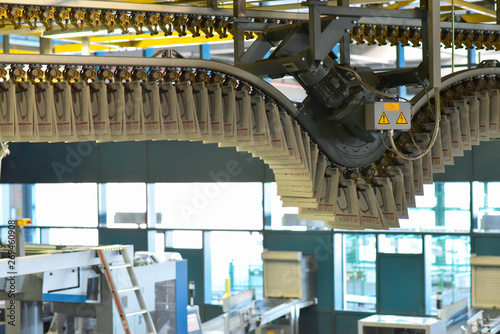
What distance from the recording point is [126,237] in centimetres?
1270

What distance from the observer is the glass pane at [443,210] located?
10.5 m

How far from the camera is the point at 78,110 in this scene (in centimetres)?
348

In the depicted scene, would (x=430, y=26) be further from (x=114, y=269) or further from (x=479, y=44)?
(x=114, y=269)

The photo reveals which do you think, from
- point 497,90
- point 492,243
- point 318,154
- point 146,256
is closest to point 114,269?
point 146,256

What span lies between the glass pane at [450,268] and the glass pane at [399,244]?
239 mm

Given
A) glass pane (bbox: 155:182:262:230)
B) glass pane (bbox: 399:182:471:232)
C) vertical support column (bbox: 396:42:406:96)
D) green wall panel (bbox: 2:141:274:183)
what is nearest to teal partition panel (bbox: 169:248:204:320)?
glass pane (bbox: 155:182:262:230)

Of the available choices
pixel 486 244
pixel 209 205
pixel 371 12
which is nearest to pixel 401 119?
pixel 371 12

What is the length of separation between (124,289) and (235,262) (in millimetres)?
5050

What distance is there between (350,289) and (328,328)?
708 mm

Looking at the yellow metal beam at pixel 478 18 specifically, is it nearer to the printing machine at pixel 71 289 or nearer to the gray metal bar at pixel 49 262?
the printing machine at pixel 71 289

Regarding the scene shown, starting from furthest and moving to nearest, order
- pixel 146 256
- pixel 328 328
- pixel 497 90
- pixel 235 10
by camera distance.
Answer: pixel 328 328 → pixel 146 256 → pixel 497 90 → pixel 235 10

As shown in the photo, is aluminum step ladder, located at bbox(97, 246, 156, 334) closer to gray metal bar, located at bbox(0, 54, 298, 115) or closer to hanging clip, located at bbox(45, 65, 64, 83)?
gray metal bar, located at bbox(0, 54, 298, 115)

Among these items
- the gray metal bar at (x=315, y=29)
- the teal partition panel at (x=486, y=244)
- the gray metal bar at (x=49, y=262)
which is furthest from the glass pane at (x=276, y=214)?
the gray metal bar at (x=315, y=29)

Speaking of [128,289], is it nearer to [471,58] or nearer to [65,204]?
[471,58]
